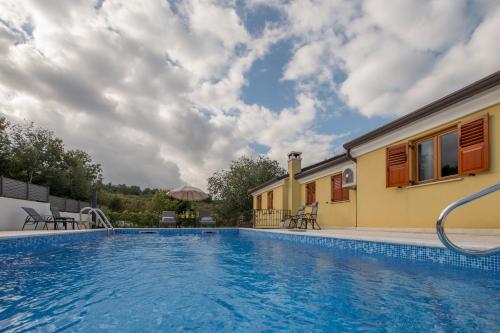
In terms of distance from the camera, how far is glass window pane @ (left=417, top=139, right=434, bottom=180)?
7238 millimetres

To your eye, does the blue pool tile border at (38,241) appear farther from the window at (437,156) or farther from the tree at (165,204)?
the tree at (165,204)

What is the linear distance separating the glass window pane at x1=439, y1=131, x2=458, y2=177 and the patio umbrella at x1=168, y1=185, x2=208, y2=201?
1155cm

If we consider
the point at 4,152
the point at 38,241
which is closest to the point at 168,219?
the point at 38,241

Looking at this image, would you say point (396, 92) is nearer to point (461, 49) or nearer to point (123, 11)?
point (461, 49)

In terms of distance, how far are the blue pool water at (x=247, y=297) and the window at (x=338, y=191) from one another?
19.8 ft

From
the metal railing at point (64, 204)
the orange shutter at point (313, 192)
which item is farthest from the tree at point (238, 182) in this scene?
the metal railing at point (64, 204)

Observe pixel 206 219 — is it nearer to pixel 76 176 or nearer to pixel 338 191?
pixel 338 191

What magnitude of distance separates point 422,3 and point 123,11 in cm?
811

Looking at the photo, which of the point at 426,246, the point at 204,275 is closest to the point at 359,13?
the point at 426,246

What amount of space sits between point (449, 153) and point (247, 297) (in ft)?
20.3

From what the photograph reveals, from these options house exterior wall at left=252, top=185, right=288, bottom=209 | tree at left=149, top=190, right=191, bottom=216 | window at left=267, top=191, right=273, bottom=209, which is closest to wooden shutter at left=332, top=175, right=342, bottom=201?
house exterior wall at left=252, top=185, right=288, bottom=209

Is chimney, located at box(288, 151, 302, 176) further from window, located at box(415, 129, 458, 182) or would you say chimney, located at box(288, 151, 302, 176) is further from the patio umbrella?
window, located at box(415, 129, 458, 182)

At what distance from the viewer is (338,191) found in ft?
37.6

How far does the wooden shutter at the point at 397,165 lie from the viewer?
→ 7734 mm
